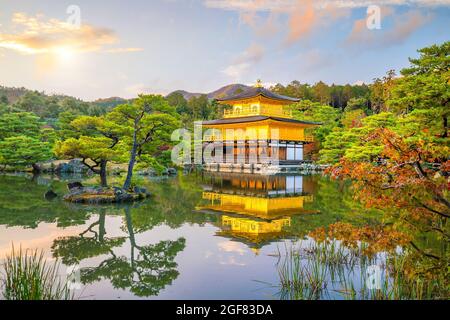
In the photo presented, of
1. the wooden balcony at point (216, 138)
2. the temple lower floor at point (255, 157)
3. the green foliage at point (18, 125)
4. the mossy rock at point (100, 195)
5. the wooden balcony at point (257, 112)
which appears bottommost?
the mossy rock at point (100, 195)

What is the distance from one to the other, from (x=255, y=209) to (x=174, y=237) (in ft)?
14.6

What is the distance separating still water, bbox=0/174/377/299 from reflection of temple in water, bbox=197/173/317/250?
31mm

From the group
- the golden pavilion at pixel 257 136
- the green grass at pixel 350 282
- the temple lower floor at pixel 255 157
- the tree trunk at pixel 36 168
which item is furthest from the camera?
the golden pavilion at pixel 257 136

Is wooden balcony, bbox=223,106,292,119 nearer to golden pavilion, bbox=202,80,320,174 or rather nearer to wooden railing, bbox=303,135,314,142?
golden pavilion, bbox=202,80,320,174

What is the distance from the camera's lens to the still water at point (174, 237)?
534 centimetres

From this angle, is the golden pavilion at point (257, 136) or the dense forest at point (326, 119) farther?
the golden pavilion at point (257, 136)

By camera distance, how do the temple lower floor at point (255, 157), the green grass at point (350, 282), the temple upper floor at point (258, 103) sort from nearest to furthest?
the green grass at point (350, 282) < the temple lower floor at point (255, 157) < the temple upper floor at point (258, 103)

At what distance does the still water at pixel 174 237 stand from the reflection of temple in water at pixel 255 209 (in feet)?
0.10

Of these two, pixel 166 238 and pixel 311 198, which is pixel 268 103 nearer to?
pixel 311 198

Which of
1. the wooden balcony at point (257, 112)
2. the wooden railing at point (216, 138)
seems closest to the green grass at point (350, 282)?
the wooden balcony at point (257, 112)

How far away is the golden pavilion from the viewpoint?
29.8 m

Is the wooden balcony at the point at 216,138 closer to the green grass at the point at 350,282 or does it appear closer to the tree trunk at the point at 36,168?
the tree trunk at the point at 36,168

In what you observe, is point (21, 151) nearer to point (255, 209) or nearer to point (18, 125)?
point (18, 125)
